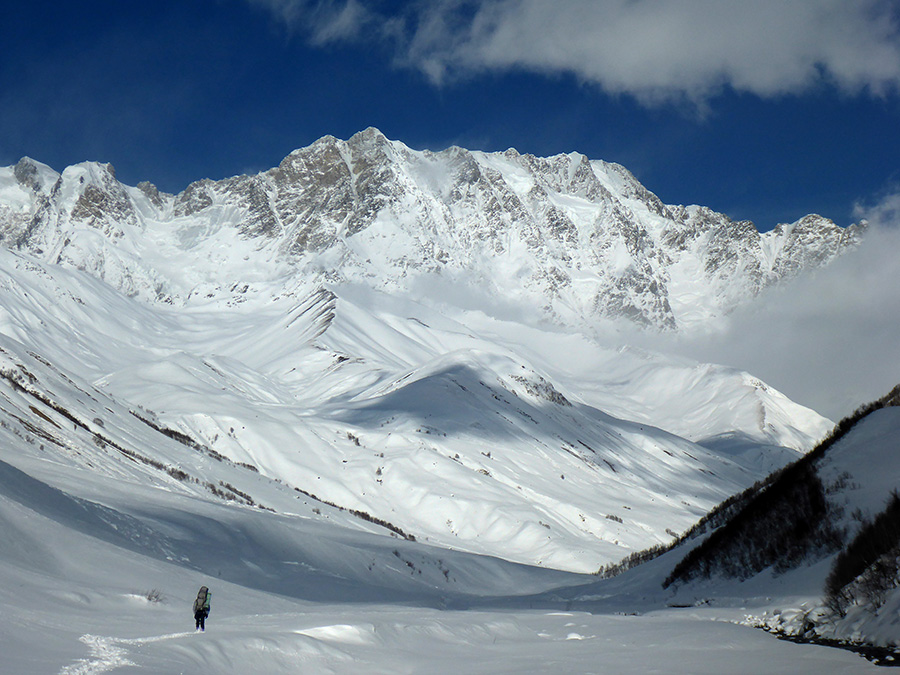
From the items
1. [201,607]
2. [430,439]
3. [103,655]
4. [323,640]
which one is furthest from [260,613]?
[430,439]

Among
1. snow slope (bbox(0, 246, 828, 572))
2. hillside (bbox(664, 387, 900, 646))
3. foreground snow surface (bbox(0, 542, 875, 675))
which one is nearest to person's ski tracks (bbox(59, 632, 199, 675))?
foreground snow surface (bbox(0, 542, 875, 675))

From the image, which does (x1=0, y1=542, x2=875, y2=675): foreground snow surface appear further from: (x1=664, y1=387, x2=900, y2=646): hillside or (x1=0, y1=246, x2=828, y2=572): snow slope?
(x1=0, y1=246, x2=828, y2=572): snow slope

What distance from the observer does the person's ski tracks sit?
8.00 m

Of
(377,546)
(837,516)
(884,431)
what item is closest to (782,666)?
(837,516)

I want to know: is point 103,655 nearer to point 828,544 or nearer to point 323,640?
point 323,640

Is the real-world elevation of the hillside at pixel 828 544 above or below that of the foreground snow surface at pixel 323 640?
above

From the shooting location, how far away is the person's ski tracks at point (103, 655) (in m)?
8.00

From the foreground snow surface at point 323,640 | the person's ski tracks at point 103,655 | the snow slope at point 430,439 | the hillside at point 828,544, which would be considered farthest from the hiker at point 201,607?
the snow slope at point 430,439

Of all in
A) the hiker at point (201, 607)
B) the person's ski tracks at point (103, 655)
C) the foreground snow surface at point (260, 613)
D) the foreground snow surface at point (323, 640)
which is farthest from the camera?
the hiker at point (201, 607)

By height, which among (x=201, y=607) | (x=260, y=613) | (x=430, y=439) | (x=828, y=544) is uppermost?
(x=430, y=439)

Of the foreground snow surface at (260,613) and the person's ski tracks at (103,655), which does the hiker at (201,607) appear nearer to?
the foreground snow surface at (260,613)

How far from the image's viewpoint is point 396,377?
131125mm

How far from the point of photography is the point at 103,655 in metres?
8.81

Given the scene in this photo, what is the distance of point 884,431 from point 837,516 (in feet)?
14.7
